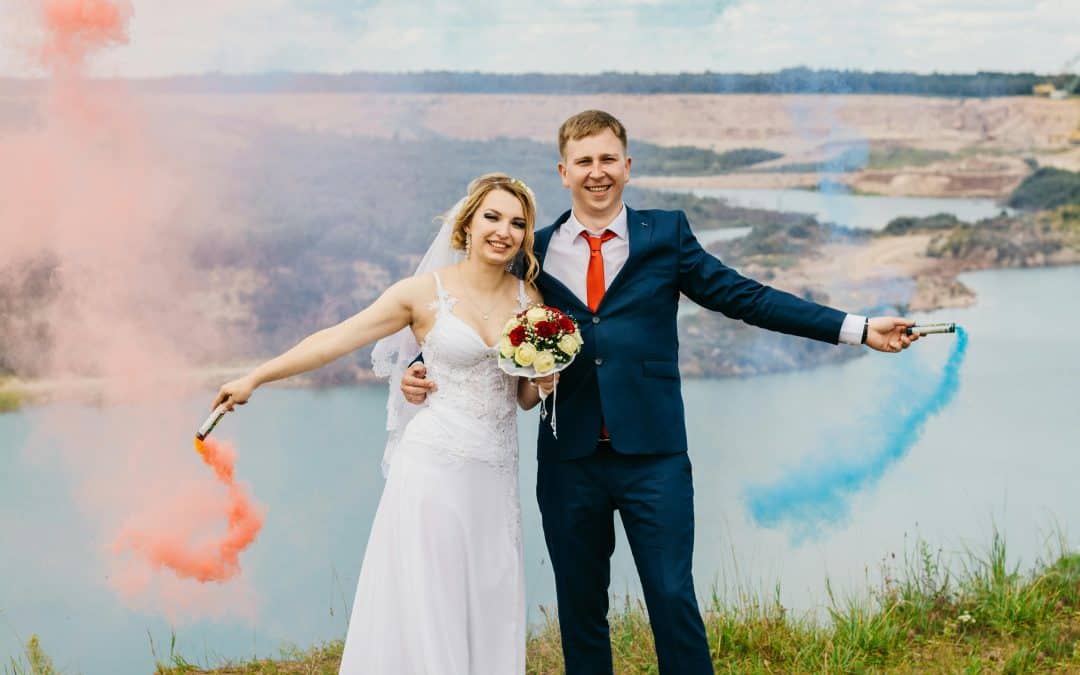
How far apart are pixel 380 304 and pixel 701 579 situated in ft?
21.8

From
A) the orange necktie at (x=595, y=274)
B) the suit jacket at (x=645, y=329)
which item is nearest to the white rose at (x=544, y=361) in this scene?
the suit jacket at (x=645, y=329)

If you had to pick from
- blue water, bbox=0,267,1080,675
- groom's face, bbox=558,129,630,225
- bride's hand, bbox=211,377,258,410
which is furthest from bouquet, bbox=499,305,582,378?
blue water, bbox=0,267,1080,675

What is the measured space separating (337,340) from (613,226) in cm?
110

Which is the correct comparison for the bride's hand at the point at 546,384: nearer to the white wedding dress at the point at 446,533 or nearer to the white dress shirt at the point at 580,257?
the white wedding dress at the point at 446,533

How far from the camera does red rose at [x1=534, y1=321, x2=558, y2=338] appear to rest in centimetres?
380

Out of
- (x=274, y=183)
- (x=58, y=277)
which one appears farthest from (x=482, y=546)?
(x=274, y=183)

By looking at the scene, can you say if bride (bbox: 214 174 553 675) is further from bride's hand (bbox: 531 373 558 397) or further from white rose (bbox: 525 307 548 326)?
white rose (bbox: 525 307 548 326)

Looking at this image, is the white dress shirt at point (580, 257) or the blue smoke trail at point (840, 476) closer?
the white dress shirt at point (580, 257)

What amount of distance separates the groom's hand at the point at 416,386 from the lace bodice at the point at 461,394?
0.11 ft

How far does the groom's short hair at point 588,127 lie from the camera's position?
4102mm

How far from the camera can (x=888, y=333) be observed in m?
4.10

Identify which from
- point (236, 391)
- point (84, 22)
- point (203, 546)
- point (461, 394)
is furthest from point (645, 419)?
point (84, 22)

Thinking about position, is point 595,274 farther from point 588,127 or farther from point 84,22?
point 84,22

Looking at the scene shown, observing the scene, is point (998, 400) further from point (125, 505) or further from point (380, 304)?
point (380, 304)
